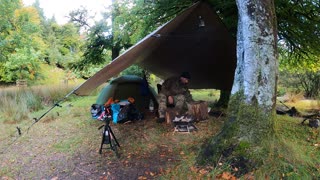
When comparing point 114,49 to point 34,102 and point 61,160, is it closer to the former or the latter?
point 34,102

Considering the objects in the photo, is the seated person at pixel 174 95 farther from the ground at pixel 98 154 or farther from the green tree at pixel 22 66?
the green tree at pixel 22 66

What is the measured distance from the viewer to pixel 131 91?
6898 mm

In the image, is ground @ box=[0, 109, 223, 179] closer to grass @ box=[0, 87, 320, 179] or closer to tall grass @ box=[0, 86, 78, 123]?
Result: grass @ box=[0, 87, 320, 179]

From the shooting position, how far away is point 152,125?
5477 mm

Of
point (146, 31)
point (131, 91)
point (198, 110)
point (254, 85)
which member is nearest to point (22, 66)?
point (146, 31)

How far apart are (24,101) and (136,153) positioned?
5468 millimetres

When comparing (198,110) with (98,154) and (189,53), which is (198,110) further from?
(98,154)

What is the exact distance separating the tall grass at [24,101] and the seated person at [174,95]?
3497 millimetres

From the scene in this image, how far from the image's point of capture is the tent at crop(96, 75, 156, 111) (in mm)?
6785

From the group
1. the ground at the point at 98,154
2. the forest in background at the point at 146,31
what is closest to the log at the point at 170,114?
the ground at the point at 98,154

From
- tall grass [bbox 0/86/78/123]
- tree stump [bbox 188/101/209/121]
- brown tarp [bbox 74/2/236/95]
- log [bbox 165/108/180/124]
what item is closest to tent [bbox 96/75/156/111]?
brown tarp [bbox 74/2/236/95]

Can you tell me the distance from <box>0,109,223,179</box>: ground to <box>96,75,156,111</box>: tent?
3.90ft

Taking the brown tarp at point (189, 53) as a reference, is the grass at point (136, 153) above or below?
below

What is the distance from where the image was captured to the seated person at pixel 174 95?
576 cm
